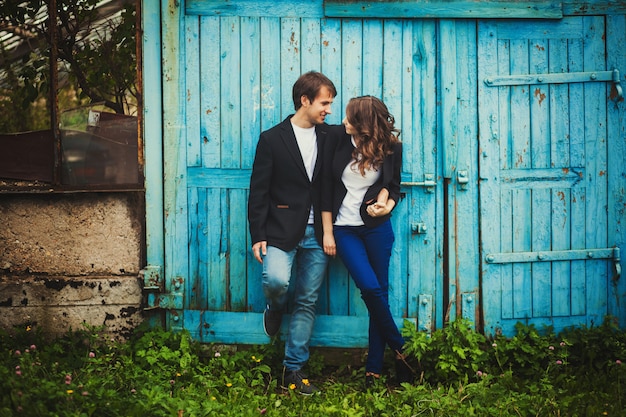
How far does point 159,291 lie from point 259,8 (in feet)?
7.08

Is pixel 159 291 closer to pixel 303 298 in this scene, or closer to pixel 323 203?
pixel 303 298

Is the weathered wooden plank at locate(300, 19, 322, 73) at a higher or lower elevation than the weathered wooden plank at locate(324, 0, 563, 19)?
lower

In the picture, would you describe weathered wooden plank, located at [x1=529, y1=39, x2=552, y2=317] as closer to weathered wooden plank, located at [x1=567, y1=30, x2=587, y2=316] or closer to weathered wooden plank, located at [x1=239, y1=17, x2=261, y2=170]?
weathered wooden plank, located at [x1=567, y1=30, x2=587, y2=316]

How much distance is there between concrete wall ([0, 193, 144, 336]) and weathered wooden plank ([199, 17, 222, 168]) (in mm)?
621

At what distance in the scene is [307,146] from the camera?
178 inches

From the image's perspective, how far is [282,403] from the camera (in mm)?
4191

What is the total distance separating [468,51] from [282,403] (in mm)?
2767

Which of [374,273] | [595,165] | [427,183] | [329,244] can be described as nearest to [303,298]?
[329,244]

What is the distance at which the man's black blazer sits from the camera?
4406 millimetres

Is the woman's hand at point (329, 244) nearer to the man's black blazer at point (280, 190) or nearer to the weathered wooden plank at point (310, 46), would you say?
the man's black blazer at point (280, 190)

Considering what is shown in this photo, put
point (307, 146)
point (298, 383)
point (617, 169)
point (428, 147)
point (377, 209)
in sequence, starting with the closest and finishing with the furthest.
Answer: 1. point (377, 209)
2. point (298, 383)
3. point (307, 146)
4. point (428, 147)
5. point (617, 169)

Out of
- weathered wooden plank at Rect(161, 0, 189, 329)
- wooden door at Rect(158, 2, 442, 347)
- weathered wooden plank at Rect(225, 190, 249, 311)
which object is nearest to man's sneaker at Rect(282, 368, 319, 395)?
wooden door at Rect(158, 2, 442, 347)

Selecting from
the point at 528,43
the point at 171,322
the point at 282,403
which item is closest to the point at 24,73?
the point at 171,322

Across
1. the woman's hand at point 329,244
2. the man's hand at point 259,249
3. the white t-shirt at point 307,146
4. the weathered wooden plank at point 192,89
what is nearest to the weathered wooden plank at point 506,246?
the woman's hand at point 329,244
